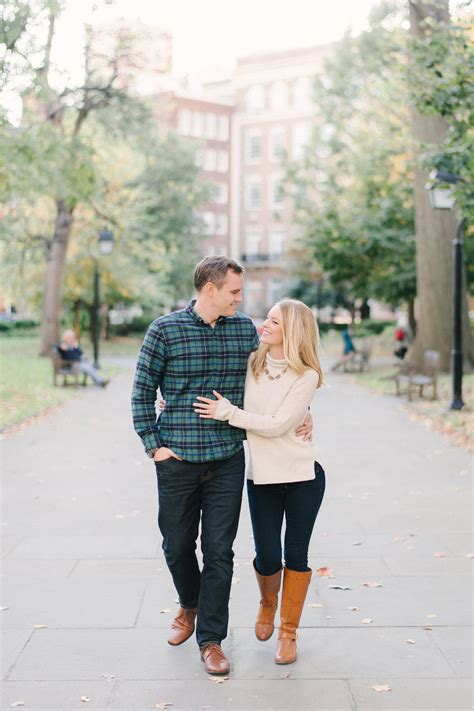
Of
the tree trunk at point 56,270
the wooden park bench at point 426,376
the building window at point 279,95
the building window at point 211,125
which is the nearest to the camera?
the wooden park bench at point 426,376

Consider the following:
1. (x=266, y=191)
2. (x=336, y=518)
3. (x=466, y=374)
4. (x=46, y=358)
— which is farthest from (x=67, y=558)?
(x=266, y=191)

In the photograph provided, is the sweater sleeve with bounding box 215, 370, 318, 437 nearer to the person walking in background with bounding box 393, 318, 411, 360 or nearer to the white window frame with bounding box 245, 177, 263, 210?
the person walking in background with bounding box 393, 318, 411, 360

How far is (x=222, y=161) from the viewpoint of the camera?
7844 cm

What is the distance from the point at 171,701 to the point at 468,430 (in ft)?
32.4

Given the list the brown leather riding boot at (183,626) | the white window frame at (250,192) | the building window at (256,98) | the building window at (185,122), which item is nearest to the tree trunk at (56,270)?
the brown leather riding boot at (183,626)

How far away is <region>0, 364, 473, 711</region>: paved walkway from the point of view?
163 inches

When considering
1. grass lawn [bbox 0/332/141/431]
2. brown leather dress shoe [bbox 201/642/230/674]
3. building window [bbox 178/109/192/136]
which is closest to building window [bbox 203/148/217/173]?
building window [bbox 178/109/192/136]

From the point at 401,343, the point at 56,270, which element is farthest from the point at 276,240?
the point at 401,343

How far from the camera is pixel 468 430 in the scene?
13.3 meters

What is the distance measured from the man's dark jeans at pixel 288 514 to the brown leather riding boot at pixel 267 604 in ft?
0.34

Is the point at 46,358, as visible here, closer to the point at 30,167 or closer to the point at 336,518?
the point at 30,167

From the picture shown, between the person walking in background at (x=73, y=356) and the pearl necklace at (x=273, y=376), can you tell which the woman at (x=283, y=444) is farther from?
the person walking in background at (x=73, y=356)

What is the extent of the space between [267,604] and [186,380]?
1189 millimetres

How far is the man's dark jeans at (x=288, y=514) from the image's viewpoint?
4535 mm
